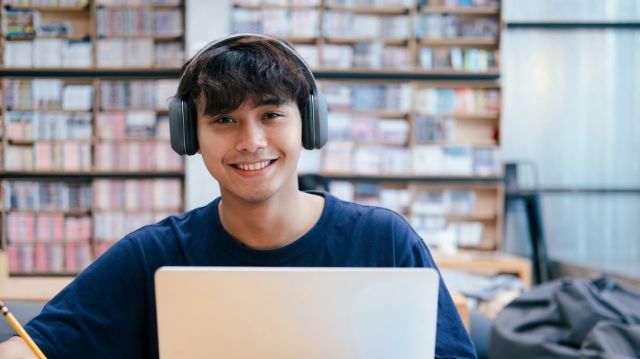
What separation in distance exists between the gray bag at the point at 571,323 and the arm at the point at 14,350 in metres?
1.58

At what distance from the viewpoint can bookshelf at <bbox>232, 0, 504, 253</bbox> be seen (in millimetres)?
5488

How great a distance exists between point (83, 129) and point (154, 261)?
182 inches

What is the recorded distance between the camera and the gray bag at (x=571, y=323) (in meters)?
2.04

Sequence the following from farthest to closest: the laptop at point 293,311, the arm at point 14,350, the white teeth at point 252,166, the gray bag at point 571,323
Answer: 1. the gray bag at point 571,323
2. the white teeth at point 252,166
3. the arm at point 14,350
4. the laptop at point 293,311

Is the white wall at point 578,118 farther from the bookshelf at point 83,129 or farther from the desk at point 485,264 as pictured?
the bookshelf at point 83,129

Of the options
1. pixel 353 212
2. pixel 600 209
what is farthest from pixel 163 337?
pixel 600 209

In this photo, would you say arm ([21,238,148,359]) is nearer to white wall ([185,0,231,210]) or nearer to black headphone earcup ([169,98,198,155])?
black headphone earcup ([169,98,198,155])

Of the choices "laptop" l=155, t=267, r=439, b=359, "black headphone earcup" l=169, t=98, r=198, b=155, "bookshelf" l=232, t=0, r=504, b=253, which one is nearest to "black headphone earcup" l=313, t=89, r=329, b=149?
→ "black headphone earcup" l=169, t=98, r=198, b=155

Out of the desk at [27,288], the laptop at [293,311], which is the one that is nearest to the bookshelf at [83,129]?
the desk at [27,288]

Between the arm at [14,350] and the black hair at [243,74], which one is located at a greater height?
the black hair at [243,74]

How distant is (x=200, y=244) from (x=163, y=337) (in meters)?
0.43

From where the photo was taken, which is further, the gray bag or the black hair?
the gray bag

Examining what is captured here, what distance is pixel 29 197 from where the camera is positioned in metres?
5.50

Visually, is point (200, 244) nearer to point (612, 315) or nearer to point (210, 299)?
point (210, 299)
